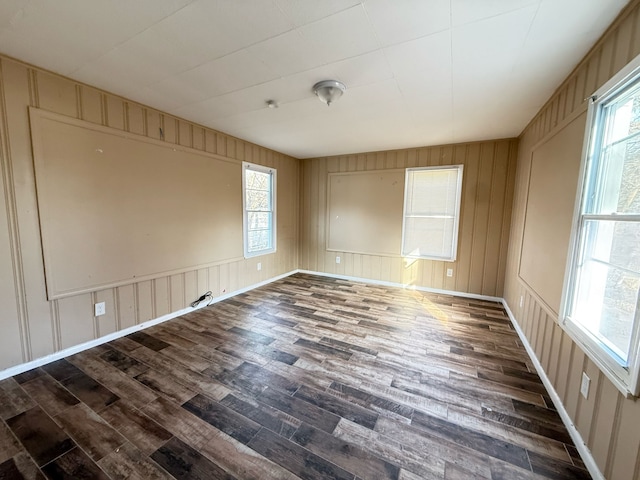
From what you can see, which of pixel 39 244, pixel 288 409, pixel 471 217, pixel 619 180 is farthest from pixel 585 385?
pixel 39 244

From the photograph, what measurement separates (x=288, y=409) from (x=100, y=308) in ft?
7.06

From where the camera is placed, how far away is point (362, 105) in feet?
8.29

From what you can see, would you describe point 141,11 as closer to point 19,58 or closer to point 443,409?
point 19,58

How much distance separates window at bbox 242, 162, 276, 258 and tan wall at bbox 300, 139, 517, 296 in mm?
1411

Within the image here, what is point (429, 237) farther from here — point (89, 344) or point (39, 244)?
point (39, 244)

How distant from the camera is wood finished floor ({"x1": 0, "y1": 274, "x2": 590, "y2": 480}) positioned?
1307 mm

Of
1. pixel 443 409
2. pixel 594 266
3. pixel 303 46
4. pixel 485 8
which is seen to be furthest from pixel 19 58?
pixel 594 266

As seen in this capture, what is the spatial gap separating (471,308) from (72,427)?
4207 millimetres

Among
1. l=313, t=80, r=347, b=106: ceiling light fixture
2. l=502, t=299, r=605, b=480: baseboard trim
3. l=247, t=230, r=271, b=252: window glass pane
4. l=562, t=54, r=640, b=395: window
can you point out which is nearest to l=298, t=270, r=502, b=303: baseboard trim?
l=247, t=230, r=271, b=252: window glass pane

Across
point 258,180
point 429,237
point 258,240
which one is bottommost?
point 258,240

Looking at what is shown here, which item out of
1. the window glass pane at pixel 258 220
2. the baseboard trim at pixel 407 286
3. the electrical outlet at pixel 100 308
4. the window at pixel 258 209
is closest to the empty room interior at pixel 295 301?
the electrical outlet at pixel 100 308

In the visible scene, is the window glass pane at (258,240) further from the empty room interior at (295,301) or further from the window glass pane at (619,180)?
the window glass pane at (619,180)

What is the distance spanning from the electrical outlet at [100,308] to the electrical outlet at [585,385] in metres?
3.84

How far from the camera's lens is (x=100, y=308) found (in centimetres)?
243
